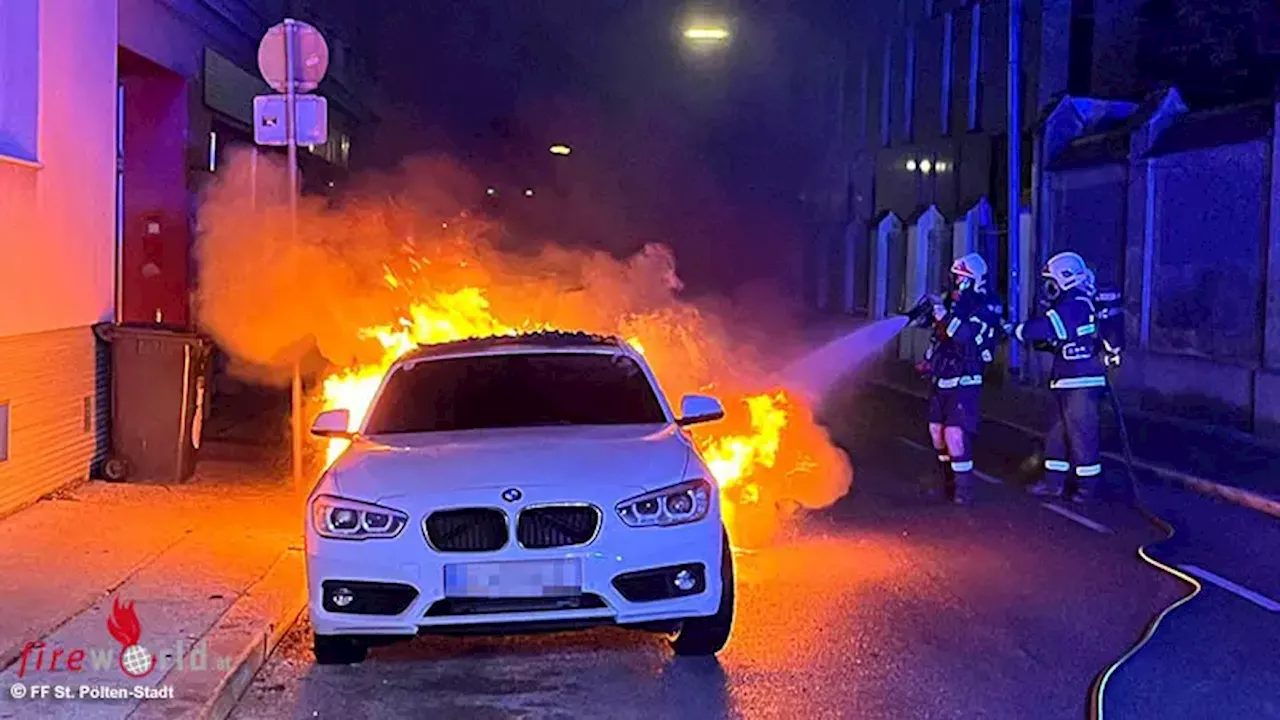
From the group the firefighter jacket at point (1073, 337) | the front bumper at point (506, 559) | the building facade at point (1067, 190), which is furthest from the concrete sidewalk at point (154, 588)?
the building facade at point (1067, 190)

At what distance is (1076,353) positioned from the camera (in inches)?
413

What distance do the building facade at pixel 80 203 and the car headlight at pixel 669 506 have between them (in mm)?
4786

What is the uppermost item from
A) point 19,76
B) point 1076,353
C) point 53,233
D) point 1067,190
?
point 1067,190

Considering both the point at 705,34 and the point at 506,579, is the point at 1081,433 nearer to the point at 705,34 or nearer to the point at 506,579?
the point at 506,579

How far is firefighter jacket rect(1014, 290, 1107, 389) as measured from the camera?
34.2ft

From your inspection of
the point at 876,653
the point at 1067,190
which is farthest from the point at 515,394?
the point at 1067,190

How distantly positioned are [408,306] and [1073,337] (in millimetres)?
5483

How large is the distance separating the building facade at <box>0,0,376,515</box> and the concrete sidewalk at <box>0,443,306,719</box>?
64 cm

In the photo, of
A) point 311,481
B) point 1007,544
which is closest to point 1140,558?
point 1007,544

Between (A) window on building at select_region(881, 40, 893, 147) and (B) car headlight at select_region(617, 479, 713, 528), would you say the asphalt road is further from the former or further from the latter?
(A) window on building at select_region(881, 40, 893, 147)

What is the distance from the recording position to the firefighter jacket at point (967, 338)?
1066cm

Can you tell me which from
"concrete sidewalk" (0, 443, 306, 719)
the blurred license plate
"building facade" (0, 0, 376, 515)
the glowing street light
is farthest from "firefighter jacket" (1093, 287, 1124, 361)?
the glowing street light

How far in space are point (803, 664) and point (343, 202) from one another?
9.31 metres

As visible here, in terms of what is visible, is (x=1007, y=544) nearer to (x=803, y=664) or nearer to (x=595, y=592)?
(x=803, y=664)
